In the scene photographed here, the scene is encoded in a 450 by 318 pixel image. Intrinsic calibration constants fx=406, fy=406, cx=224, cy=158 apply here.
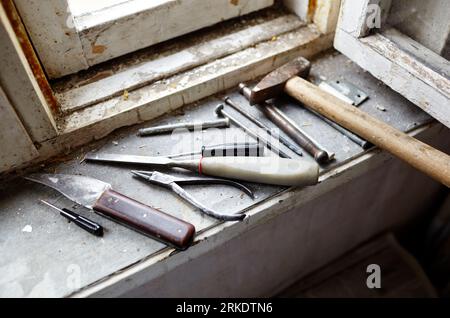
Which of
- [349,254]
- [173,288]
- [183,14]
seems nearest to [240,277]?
[173,288]

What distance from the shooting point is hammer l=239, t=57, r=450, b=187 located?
75cm

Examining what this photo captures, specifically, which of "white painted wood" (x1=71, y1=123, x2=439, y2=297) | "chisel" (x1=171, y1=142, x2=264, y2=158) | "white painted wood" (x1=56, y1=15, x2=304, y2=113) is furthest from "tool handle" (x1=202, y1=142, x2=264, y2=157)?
"white painted wood" (x1=56, y1=15, x2=304, y2=113)

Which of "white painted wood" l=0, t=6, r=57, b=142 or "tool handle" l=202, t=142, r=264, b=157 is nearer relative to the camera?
"white painted wood" l=0, t=6, r=57, b=142

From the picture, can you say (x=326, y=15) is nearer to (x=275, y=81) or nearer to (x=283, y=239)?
(x=275, y=81)

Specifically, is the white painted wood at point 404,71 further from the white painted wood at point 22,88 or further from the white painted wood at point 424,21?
the white painted wood at point 22,88

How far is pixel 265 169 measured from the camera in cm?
78

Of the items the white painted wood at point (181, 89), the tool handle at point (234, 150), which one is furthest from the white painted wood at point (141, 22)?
the tool handle at point (234, 150)

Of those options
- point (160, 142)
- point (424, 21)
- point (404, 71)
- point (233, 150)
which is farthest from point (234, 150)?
point (424, 21)

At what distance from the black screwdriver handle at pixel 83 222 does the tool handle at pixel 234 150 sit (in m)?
0.25

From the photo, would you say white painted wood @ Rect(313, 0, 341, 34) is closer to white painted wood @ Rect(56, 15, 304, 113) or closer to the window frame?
white painted wood @ Rect(56, 15, 304, 113)

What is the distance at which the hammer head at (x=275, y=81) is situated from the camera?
90 centimetres

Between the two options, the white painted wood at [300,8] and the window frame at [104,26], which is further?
the white painted wood at [300,8]

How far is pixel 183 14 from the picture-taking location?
930 millimetres

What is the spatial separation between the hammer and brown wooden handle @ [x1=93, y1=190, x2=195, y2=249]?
0.34 m
